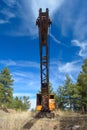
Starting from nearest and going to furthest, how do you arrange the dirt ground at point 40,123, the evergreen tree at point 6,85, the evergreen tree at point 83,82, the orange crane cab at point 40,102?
the dirt ground at point 40,123
the orange crane cab at point 40,102
the evergreen tree at point 83,82
the evergreen tree at point 6,85

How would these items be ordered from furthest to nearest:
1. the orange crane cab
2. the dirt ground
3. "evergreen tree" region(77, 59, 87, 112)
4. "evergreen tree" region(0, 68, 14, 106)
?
1. "evergreen tree" region(0, 68, 14, 106)
2. "evergreen tree" region(77, 59, 87, 112)
3. the orange crane cab
4. the dirt ground

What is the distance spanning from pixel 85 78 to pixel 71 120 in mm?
19908

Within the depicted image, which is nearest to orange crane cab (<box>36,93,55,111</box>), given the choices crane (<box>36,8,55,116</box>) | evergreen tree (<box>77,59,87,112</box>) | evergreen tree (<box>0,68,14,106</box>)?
crane (<box>36,8,55,116</box>)

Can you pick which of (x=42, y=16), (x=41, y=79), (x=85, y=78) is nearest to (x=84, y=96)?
(x=85, y=78)

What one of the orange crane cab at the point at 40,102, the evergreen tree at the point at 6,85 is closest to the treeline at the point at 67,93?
the evergreen tree at the point at 6,85

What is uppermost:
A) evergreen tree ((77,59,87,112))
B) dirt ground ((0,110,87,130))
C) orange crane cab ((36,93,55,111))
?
evergreen tree ((77,59,87,112))

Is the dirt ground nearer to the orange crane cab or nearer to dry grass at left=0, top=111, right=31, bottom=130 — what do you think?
dry grass at left=0, top=111, right=31, bottom=130

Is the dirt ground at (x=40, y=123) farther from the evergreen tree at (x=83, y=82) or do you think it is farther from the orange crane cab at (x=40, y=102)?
the evergreen tree at (x=83, y=82)

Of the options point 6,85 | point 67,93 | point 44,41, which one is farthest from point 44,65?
point 6,85

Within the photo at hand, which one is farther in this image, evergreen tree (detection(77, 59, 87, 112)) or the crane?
evergreen tree (detection(77, 59, 87, 112))

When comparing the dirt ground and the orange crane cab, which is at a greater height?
the orange crane cab

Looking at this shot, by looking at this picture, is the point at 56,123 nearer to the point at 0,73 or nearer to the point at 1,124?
the point at 1,124

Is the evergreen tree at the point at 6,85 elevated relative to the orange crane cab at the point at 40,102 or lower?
elevated

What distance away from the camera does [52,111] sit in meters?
29.9
